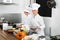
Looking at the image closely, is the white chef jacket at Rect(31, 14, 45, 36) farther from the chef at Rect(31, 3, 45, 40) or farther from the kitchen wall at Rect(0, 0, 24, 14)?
the kitchen wall at Rect(0, 0, 24, 14)

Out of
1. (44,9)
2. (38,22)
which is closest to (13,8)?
(44,9)

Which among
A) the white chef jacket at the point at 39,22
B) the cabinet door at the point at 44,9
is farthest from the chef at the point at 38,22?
the cabinet door at the point at 44,9

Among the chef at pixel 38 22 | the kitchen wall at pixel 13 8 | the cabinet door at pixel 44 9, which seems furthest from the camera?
the kitchen wall at pixel 13 8

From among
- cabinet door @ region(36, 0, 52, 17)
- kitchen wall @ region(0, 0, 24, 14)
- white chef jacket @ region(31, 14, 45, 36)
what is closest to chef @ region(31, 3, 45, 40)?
white chef jacket @ region(31, 14, 45, 36)

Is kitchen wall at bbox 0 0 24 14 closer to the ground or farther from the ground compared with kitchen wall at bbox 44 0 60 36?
farther from the ground

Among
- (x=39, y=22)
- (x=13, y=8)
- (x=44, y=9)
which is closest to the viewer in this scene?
(x=39, y=22)

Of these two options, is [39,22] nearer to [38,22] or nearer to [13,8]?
[38,22]

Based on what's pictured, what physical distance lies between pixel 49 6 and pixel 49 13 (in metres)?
0.12

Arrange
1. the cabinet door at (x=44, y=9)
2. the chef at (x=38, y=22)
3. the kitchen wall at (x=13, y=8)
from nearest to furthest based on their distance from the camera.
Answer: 1. the chef at (x=38, y=22)
2. the cabinet door at (x=44, y=9)
3. the kitchen wall at (x=13, y=8)

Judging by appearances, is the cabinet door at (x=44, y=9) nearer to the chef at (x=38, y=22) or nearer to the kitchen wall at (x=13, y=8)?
the chef at (x=38, y=22)

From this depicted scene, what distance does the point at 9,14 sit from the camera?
2.05 meters

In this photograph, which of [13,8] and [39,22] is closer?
[39,22]

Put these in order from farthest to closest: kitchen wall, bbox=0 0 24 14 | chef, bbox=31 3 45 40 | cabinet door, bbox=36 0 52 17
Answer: kitchen wall, bbox=0 0 24 14 → cabinet door, bbox=36 0 52 17 → chef, bbox=31 3 45 40

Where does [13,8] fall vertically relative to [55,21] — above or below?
above
